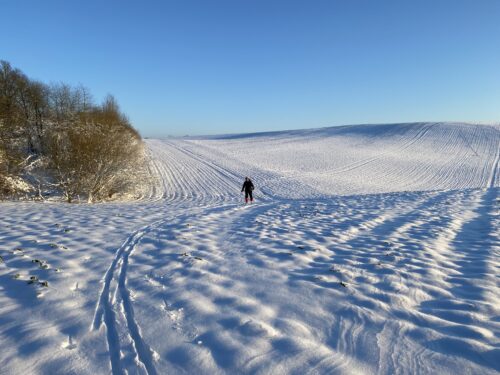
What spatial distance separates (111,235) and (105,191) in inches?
481

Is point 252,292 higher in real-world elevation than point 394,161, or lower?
higher

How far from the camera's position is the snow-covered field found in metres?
3.50

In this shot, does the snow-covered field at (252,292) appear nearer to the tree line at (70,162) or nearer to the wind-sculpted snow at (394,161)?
the tree line at (70,162)

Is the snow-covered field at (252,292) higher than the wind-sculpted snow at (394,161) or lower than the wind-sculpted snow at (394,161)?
higher

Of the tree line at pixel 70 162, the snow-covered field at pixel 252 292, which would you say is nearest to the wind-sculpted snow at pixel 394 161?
the tree line at pixel 70 162

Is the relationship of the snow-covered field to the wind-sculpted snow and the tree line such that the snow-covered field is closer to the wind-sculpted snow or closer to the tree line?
the tree line

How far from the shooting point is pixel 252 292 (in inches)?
198

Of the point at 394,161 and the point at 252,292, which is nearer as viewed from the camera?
the point at 252,292

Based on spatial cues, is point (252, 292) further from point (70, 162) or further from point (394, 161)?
point (394, 161)

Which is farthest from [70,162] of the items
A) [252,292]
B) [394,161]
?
[394,161]

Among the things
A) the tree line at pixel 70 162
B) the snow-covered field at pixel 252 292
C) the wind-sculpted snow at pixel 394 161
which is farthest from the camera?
the wind-sculpted snow at pixel 394 161

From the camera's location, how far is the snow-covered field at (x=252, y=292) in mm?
3498

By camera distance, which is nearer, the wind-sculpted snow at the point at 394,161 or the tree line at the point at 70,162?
the tree line at the point at 70,162

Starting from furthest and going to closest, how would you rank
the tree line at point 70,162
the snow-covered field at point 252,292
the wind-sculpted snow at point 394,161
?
the wind-sculpted snow at point 394,161
the tree line at point 70,162
the snow-covered field at point 252,292
